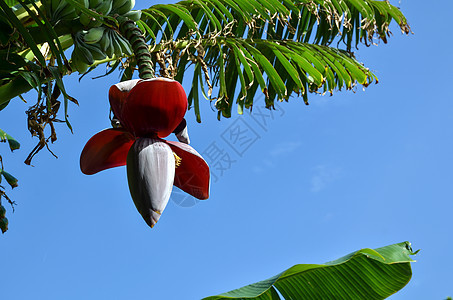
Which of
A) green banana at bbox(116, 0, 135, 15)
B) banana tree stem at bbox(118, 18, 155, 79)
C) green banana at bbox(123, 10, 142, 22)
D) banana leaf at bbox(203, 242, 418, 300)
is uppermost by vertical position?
green banana at bbox(116, 0, 135, 15)

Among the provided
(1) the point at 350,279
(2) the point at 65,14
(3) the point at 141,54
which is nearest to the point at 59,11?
(2) the point at 65,14

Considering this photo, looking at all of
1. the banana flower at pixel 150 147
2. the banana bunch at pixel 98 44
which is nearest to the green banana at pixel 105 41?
the banana bunch at pixel 98 44

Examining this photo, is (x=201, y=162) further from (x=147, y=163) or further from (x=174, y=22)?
(x=174, y=22)

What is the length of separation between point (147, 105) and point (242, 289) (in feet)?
2.21

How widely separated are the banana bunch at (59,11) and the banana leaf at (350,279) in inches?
26.0

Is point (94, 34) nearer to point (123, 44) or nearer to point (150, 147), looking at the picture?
point (123, 44)

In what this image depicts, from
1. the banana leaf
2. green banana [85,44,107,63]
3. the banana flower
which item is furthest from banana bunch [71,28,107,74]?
the banana leaf

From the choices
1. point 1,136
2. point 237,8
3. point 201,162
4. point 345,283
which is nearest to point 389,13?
point 237,8

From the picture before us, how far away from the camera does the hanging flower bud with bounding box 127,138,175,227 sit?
450 mm

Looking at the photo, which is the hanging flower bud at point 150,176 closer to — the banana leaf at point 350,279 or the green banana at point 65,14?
the green banana at point 65,14

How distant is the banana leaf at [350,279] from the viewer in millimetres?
1056

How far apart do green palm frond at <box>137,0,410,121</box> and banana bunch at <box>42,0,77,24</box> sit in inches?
17.2

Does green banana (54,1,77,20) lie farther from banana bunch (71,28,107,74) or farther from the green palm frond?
the green palm frond

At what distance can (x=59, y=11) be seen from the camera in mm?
648
